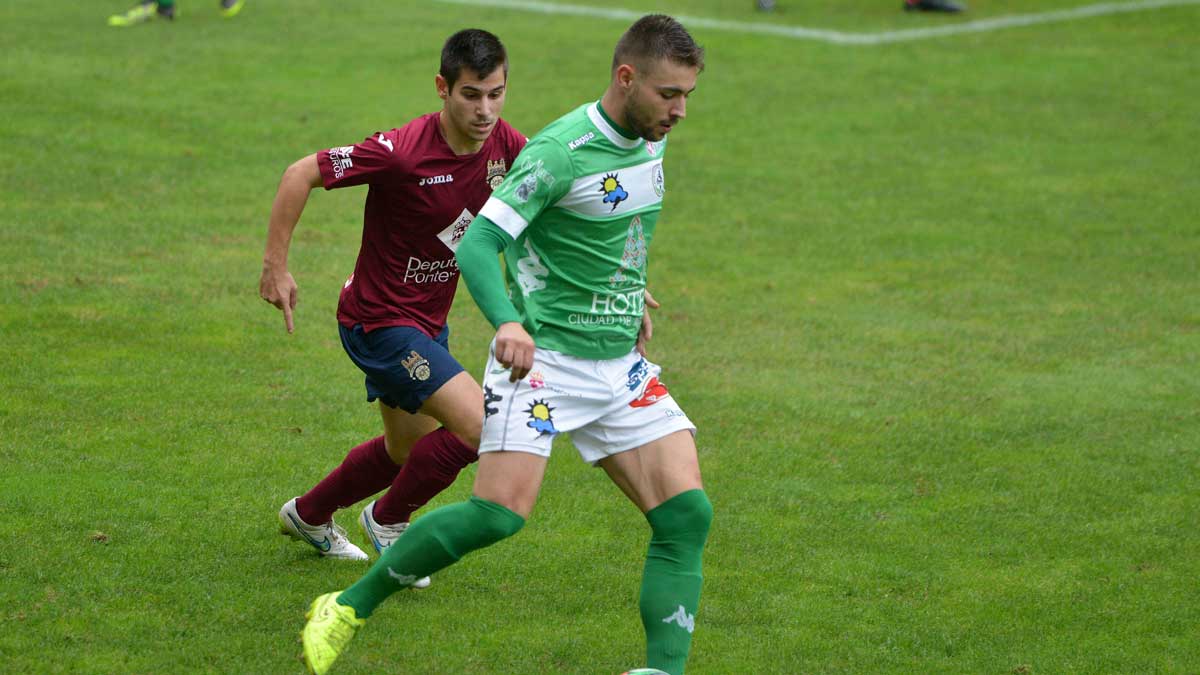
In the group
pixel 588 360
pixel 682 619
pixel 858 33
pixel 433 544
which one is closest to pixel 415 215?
pixel 588 360

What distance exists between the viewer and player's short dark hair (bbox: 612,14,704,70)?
479cm

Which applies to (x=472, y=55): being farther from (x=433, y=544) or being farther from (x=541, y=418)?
(x=433, y=544)

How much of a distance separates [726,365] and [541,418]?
185 inches

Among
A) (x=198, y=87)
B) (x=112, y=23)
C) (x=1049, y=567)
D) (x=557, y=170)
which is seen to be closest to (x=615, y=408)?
(x=557, y=170)

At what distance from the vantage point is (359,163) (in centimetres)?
569

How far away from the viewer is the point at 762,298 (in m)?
10.9

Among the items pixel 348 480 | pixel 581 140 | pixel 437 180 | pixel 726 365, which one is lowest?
pixel 726 365

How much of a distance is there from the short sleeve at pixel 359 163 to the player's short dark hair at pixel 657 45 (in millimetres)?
1230

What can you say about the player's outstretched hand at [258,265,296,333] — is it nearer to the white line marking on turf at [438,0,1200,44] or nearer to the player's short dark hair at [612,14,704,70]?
the player's short dark hair at [612,14,704,70]

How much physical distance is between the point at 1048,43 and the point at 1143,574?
14617mm

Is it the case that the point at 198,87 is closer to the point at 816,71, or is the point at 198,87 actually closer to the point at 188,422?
the point at 816,71

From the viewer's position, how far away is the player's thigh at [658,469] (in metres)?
4.94

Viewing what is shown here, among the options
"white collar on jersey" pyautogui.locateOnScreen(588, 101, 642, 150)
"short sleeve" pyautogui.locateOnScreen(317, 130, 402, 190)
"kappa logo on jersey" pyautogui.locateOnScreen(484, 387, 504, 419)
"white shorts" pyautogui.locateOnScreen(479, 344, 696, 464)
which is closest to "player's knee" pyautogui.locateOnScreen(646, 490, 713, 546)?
"white shorts" pyautogui.locateOnScreen(479, 344, 696, 464)

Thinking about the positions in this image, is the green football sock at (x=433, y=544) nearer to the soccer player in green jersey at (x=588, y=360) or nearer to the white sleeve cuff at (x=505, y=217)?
the soccer player in green jersey at (x=588, y=360)
